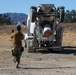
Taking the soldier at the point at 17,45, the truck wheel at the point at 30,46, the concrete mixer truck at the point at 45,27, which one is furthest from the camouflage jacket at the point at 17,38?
the truck wheel at the point at 30,46

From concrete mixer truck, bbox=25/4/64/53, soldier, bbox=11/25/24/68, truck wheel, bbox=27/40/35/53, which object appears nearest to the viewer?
soldier, bbox=11/25/24/68

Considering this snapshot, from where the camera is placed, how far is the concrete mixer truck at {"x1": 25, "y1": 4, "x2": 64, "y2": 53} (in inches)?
1053

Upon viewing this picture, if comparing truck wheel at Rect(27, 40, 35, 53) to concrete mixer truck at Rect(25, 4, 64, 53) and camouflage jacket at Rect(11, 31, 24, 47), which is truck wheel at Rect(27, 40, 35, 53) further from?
camouflage jacket at Rect(11, 31, 24, 47)

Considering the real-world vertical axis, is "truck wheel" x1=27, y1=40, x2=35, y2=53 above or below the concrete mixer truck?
below

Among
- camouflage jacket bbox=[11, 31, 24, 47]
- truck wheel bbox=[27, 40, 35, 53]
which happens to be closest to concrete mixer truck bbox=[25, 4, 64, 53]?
truck wheel bbox=[27, 40, 35, 53]

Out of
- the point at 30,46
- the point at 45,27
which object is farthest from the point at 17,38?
the point at 30,46

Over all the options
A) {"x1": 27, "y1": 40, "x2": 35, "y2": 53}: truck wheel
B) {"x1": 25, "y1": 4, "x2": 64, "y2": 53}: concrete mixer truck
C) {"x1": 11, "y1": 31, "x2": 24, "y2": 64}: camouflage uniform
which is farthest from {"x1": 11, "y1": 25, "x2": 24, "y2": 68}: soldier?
{"x1": 27, "y1": 40, "x2": 35, "y2": 53}: truck wheel

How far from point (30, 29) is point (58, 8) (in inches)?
107

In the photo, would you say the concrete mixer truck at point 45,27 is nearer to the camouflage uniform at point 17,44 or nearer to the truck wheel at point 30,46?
the truck wheel at point 30,46

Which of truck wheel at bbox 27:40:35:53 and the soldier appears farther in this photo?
truck wheel at bbox 27:40:35:53

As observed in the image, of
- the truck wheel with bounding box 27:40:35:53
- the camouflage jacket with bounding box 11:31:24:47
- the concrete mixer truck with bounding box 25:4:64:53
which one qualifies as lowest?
the truck wheel with bounding box 27:40:35:53

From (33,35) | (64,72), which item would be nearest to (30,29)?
(33,35)

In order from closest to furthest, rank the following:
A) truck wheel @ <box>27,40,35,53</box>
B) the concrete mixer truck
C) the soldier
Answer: the soldier
the concrete mixer truck
truck wheel @ <box>27,40,35,53</box>

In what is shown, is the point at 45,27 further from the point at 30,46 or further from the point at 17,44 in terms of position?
the point at 17,44
